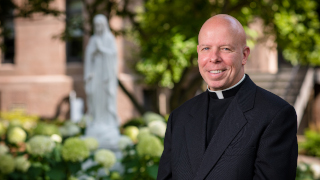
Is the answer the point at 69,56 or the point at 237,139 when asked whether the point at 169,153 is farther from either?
the point at 69,56

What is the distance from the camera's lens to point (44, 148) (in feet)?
12.0

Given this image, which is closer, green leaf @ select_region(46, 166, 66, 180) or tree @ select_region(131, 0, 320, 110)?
green leaf @ select_region(46, 166, 66, 180)

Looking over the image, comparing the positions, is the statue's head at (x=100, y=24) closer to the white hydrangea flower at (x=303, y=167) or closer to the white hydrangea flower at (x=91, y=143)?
the white hydrangea flower at (x=91, y=143)

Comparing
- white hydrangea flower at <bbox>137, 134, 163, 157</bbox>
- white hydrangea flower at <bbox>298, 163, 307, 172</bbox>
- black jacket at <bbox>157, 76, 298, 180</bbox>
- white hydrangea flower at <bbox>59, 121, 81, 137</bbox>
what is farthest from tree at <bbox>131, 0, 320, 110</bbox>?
black jacket at <bbox>157, 76, 298, 180</bbox>

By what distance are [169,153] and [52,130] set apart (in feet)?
9.68

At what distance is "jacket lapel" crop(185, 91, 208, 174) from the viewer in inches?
70.7

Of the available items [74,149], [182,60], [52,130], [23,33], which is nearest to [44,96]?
[23,33]

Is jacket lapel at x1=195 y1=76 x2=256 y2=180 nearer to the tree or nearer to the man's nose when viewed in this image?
the man's nose

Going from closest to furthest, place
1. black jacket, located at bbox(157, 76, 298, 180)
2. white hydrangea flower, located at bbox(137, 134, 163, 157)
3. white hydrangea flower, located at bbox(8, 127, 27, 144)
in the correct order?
black jacket, located at bbox(157, 76, 298, 180)
white hydrangea flower, located at bbox(137, 134, 163, 157)
white hydrangea flower, located at bbox(8, 127, 27, 144)

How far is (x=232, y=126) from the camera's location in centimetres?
172

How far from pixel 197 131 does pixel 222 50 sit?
1.33 ft

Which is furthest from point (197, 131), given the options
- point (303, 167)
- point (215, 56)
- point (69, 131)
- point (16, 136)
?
point (303, 167)

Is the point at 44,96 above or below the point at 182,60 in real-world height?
below

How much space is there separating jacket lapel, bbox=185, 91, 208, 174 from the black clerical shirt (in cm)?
3
